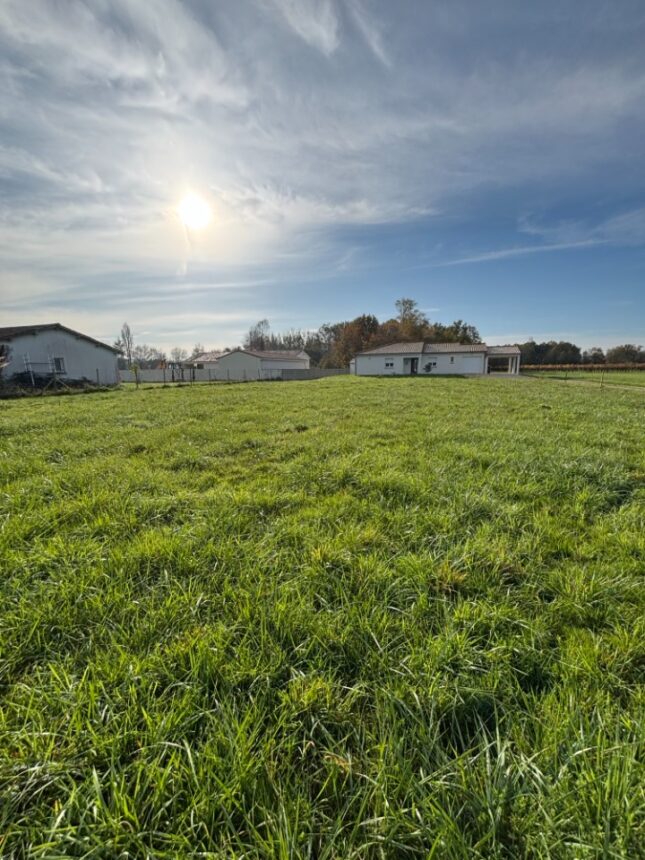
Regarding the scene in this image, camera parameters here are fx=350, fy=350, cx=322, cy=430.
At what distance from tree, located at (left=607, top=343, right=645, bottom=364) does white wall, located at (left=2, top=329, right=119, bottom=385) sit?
6504 cm

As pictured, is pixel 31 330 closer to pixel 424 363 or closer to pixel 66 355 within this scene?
pixel 66 355

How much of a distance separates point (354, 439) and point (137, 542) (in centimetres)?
369

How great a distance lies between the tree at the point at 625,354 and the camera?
173ft

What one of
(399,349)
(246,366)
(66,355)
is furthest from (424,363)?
(66,355)

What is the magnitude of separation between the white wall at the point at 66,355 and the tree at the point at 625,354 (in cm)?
6504

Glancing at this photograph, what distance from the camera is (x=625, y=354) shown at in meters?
54.0

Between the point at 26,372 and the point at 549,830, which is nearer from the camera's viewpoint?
the point at 549,830

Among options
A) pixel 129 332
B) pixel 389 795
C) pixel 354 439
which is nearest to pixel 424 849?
pixel 389 795

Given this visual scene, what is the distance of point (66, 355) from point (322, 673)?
30471mm

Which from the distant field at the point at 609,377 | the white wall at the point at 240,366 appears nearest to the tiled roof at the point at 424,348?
the distant field at the point at 609,377

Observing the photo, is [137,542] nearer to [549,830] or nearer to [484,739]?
[484,739]

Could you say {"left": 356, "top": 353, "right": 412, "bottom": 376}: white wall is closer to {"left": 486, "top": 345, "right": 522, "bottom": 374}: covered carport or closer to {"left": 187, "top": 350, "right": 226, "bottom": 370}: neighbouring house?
{"left": 486, "top": 345, "right": 522, "bottom": 374}: covered carport

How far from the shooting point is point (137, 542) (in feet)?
8.04

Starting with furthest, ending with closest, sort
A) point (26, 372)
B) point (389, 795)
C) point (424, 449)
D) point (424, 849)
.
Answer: point (26, 372)
point (424, 449)
point (389, 795)
point (424, 849)
